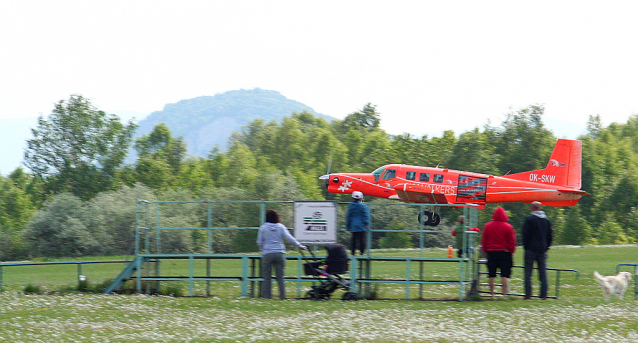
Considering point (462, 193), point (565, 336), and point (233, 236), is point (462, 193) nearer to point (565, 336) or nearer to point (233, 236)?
point (233, 236)

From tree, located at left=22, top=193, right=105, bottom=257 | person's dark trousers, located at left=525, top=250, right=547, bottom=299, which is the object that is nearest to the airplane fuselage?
person's dark trousers, located at left=525, top=250, right=547, bottom=299

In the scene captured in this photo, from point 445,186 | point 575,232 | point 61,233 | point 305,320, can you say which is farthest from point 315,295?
point 575,232

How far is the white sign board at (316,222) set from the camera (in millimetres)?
14602

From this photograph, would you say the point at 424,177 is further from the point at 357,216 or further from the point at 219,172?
the point at 219,172

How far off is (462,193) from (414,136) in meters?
46.8

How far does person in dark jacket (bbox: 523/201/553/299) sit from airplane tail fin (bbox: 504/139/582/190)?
89.2 ft

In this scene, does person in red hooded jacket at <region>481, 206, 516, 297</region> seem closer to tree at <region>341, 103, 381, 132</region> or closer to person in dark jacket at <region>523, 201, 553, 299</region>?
person in dark jacket at <region>523, 201, 553, 299</region>

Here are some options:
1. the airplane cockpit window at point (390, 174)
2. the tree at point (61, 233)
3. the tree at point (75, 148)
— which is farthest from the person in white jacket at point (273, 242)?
the tree at point (75, 148)

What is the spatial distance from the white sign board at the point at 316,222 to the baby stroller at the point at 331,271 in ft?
2.55

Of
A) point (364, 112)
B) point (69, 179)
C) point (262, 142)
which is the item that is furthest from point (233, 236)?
point (364, 112)

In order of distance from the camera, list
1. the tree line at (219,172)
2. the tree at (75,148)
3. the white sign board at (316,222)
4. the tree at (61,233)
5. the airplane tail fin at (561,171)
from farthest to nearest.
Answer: the tree at (75,148)
the tree line at (219,172)
the tree at (61,233)
the airplane tail fin at (561,171)
the white sign board at (316,222)

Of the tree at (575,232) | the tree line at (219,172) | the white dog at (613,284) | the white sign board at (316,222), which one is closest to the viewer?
the white dog at (613,284)

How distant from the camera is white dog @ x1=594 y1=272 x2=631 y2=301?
1316cm

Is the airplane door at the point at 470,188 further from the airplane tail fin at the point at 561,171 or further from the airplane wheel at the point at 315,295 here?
the airplane wheel at the point at 315,295
